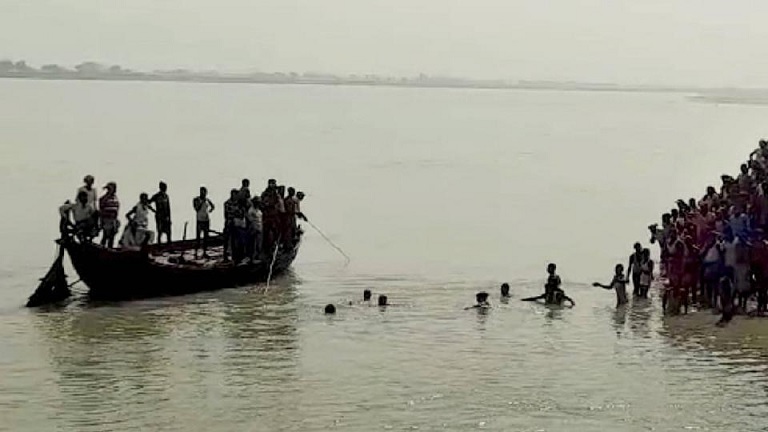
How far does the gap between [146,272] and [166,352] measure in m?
4.06

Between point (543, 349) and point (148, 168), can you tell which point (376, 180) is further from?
point (543, 349)

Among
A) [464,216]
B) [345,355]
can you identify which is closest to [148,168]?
[464,216]

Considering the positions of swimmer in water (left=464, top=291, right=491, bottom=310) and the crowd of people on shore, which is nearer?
the crowd of people on shore

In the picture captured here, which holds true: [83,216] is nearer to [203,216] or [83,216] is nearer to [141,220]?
[141,220]

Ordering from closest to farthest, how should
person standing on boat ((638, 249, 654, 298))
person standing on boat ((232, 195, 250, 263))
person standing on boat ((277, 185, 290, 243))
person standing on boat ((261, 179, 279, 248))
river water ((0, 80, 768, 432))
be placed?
river water ((0, 80, 768, 432)) < person standing on boat ((638, 249, 654, 298)) < person standing on boat ((232, 195, 250, 263)) < person standing on boat ((261, 179, 279, 248)) < person standing on boat ((277, 185, 290, 243))

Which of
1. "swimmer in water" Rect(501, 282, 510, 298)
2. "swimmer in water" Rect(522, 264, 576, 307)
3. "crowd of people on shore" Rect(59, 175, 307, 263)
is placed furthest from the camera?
"swimmer in water" Rect(501, 282, 510, 298)

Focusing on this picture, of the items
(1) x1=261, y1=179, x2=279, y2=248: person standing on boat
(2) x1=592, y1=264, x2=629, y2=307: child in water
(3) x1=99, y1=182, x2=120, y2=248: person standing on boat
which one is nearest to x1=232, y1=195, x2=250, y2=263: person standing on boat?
(1) x1=261, y1=179, x2=279, y2=248: person standing on boat

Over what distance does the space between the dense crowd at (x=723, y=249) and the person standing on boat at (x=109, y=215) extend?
9.84 meters

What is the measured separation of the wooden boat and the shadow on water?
0.28m

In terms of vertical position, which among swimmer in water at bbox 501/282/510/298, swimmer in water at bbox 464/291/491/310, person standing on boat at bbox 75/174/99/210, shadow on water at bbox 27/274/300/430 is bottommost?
shadow on water at bbox 27/274/300/430

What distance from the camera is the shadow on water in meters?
16.3

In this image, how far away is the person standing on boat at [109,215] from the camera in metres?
23.2

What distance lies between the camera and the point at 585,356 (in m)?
19.4

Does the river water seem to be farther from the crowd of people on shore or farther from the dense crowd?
the crowd of people on shore
